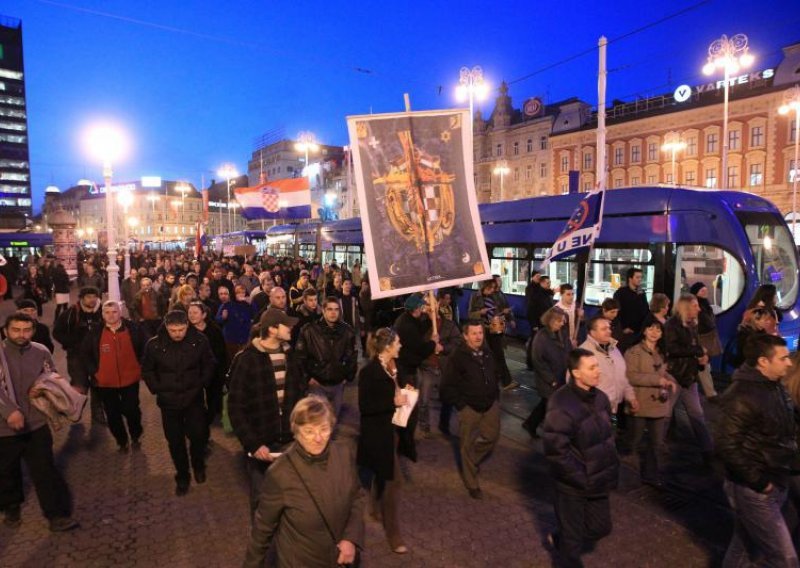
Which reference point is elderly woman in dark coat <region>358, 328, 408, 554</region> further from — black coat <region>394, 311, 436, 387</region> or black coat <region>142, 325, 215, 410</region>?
black coat <region>394, 311, 436, 387</region>

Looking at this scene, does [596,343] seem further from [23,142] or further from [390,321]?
[23,142]

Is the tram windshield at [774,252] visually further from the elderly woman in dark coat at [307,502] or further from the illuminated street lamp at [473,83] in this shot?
the illuminated street lamp at [473,83]

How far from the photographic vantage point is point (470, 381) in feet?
16.6

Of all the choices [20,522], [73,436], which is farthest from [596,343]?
[73,436]

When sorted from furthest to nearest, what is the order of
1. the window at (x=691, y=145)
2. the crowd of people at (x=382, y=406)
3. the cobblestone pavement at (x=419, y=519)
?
the window at (x=691, y=145) → the cobblestone pavement at (x=419, y=519) → the crowd of people at (x=382, y=406)

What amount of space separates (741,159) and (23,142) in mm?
123147

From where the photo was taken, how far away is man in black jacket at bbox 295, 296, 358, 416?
5.66 meters

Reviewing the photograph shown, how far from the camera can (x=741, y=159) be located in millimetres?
43312

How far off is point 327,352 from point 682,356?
3.60 m

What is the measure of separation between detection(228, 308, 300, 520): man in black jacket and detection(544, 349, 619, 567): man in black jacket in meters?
1.96

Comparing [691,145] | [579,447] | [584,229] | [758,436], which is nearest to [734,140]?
[691,145]

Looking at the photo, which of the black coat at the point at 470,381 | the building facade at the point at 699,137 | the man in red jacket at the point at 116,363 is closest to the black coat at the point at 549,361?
the black coat at the point at 470,381

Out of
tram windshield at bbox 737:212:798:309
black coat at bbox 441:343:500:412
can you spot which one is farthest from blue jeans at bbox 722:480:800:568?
tram windshield at bbox 737:212:798:309

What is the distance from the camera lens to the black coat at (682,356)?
5637mm
